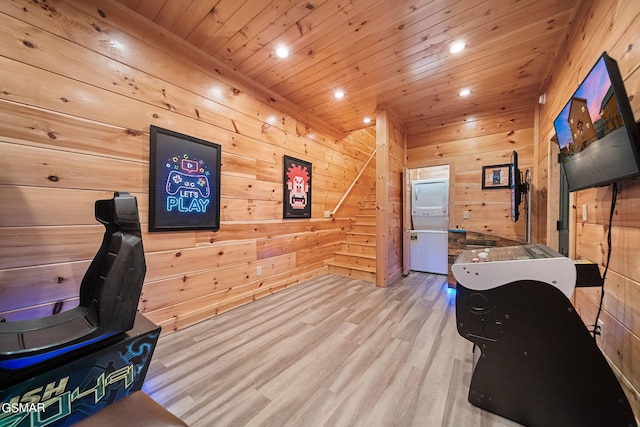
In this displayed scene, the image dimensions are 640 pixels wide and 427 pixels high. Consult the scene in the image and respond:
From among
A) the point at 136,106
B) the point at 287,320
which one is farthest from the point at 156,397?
the point at 136,106

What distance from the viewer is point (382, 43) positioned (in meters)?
2.15

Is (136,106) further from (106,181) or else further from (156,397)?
(156,397)

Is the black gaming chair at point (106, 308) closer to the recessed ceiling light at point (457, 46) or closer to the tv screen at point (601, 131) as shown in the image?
the tv screen at point (601, 131)

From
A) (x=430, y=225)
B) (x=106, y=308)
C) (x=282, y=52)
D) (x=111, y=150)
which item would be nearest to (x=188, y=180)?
(x=111, y=150)

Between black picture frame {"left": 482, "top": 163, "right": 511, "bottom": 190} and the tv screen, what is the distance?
6.64 feet

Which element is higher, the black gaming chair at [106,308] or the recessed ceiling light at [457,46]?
the recessed ceiling light at [457,46]

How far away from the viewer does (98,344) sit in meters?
0.92

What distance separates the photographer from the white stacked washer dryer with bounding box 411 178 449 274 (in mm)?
4102

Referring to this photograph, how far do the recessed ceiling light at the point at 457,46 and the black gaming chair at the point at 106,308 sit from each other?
2.85 meters

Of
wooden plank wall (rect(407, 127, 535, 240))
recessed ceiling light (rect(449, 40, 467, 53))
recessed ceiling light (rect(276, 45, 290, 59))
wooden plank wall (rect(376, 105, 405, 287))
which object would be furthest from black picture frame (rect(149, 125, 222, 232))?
wooden plank wall (rect(407, 127, 535, 240))

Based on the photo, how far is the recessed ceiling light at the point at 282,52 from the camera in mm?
2239

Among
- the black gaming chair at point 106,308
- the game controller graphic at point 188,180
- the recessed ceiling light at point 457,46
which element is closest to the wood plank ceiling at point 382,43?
the recessed ceiling light at point 457,46

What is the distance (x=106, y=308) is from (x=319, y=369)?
133 cm

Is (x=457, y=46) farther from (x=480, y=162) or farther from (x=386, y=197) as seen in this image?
(x=480, y=162)
